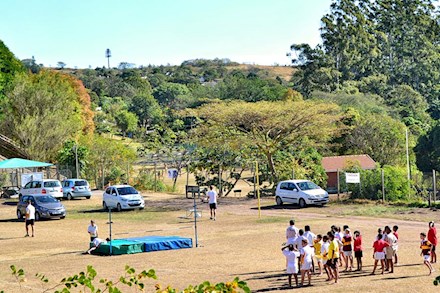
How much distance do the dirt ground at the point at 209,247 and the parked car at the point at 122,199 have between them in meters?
0.57

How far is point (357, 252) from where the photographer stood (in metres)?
20.4

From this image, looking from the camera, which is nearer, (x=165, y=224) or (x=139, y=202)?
(x=165, y=224)

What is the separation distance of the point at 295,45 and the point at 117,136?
1199 inches

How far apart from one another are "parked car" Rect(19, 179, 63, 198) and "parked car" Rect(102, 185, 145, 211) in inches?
224

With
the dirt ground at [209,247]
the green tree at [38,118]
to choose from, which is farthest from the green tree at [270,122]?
the green tree at [38,118]

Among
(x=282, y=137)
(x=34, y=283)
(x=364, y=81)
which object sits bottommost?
(x=34, y=283)

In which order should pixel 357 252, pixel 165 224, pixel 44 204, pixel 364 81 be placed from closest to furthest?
1. pixel 357 252
2. pixel 165 224
3. pixel 44 204
4. pixel 364 81

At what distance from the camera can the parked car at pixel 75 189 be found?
157ft

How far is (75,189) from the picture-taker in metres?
47.8

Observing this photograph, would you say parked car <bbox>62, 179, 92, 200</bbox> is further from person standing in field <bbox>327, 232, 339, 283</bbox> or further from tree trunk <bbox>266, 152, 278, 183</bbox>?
person standing in field <bbox>327, 232, 339, 283</bbox>

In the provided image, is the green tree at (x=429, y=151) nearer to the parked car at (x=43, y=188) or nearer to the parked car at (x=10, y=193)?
the parked car at (x=43, y=188)

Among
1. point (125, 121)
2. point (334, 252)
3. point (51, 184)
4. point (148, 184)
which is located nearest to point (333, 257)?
point (334, 252)

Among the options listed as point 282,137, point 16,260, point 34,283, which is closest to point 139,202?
point 282,137

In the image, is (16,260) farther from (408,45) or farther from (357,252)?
(408,45)
